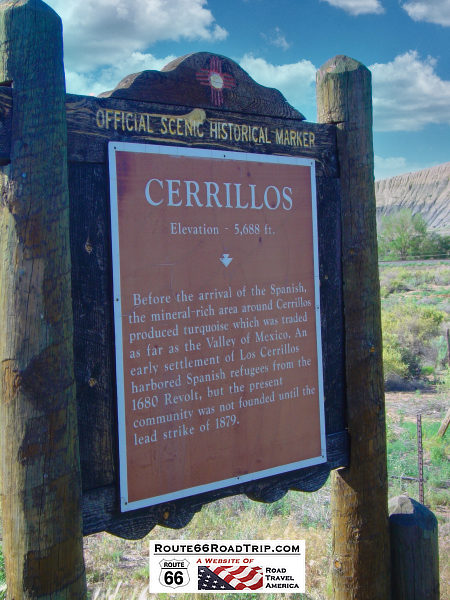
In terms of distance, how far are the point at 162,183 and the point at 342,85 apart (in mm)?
1124

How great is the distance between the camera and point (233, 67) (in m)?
2.28

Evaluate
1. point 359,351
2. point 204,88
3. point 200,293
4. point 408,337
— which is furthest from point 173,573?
point 408,337

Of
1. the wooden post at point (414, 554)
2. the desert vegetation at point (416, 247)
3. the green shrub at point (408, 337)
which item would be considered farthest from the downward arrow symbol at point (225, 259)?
the desert vegetation at point (416, 247)

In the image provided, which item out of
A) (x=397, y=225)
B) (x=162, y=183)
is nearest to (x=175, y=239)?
(x=162, y=183)

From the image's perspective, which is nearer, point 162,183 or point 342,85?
point 162,183

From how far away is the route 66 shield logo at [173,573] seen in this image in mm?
2881

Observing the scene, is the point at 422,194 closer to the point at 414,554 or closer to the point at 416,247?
the point at 416,247

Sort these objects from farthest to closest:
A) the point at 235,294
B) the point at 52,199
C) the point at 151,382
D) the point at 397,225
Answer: the point at 397,225
the point at 235,294
the point at 151,382
the point at 52,199

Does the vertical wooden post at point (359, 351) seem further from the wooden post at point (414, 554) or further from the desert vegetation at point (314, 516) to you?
the desert vegetation at point (314, 516)

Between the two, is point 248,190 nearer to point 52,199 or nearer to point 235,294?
point 235,294

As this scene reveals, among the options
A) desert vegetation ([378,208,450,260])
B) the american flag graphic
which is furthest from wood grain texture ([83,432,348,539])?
desert vegetation ([378,208,450,260])

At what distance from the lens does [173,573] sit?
9.53 ft

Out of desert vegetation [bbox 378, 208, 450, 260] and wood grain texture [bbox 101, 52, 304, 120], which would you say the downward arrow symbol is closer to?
wood grain texture [bbox 101, 52, 304, 120]

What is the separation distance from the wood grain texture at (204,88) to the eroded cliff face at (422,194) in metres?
92.9
